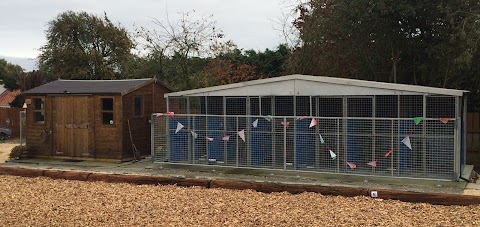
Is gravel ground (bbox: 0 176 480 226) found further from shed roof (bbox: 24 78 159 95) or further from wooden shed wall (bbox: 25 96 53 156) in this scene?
wooden shed wall (bbox: 25 96 53 156)

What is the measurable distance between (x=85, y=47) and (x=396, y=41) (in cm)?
3239

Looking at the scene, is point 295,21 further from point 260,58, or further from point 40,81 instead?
point 40,81

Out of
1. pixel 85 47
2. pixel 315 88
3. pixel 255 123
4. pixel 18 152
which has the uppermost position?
pixel 85 47

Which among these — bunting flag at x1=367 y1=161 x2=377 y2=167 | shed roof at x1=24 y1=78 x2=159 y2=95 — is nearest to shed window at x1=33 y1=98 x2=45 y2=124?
shed roof at x1=24 y1=78 x2=159 y2=95

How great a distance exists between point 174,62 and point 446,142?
17171mm

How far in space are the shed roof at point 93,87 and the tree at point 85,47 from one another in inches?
913

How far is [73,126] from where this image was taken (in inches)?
576

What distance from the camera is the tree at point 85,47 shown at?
39.2m

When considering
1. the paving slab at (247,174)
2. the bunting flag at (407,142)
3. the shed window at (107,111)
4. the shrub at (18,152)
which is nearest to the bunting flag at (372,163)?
the paving slab at (247,174)

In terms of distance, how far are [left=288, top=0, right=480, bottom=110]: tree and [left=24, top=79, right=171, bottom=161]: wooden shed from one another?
543 centimetres

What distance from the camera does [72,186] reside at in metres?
11.2

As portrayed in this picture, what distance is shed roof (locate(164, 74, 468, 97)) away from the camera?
35.4 feet

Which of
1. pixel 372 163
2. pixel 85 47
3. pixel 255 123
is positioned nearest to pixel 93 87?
pixel 255 123

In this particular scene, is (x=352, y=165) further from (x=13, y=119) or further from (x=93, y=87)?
(x=13, y=119)
